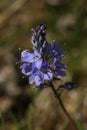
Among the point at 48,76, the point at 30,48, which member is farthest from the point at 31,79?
the point at 30,48

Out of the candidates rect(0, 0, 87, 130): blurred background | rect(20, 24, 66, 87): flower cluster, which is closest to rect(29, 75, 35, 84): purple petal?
rect(20, 24, 66, 87): flower cluster

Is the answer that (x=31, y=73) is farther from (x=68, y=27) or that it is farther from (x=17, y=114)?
(x=68, y=27)

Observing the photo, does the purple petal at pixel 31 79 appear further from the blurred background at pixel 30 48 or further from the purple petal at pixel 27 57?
the blurred background at pixel 30 48

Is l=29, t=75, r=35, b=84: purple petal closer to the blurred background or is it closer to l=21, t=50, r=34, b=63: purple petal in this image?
l=21, t=50, r=34, b=63: purple petal

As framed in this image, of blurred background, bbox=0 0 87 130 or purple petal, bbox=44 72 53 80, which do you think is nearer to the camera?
purple petal, bbox=44 72 53 80

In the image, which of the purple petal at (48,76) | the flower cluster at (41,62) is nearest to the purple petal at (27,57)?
the flower cluster at (41,62)

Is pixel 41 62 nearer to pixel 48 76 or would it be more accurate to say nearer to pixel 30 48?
pixel 48 76

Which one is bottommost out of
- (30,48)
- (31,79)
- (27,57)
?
(30,48)

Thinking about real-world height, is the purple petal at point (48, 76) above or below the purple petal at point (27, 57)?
below

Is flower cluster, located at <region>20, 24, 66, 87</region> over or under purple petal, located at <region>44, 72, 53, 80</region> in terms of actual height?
over
